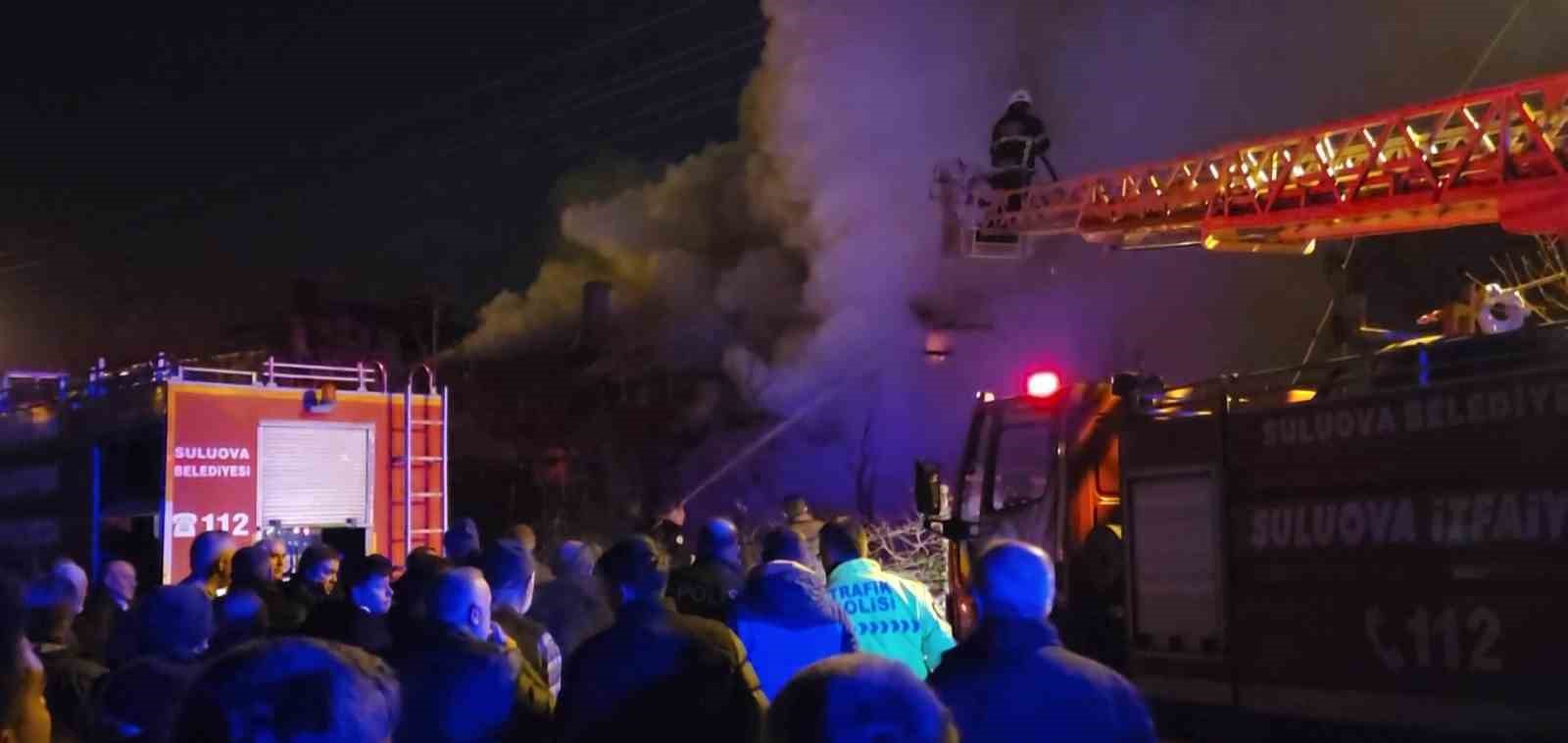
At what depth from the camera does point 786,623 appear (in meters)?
4.15

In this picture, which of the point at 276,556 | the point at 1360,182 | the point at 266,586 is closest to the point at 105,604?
the point at 266,586

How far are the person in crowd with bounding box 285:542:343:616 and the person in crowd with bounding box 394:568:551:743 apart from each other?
2.85 m

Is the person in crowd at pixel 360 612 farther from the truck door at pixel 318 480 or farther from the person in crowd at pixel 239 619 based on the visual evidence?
the truck door at pixel 318 480

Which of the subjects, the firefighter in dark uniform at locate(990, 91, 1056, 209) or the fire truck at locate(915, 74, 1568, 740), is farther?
the firefighter in dark uniform at locate(990, 91, 1056, 209)

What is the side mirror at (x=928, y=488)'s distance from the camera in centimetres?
859

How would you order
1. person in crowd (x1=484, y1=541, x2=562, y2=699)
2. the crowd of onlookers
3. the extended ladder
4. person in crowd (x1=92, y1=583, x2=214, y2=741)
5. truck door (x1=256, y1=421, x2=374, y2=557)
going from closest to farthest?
the crowd of onlookers < person in crowd (x1=92, y1=583, x2=214, y2=741) < person in crowd (x1=484, y1=541, x2=562, y2=699) < the extended ladder < truck door (x1=256, y1=421, x2=374, y2=557)

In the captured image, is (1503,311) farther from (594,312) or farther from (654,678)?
(594,312)

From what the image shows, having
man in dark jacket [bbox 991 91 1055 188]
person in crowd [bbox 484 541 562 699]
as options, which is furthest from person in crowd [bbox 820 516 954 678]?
man in dark jacket [bbox 991 91 1055 188]

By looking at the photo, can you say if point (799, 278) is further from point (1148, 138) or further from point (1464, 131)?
point (1464, 131)

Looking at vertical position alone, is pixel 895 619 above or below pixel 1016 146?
below

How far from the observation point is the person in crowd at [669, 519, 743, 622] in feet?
17.1

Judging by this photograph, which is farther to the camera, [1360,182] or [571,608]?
[1360,182]

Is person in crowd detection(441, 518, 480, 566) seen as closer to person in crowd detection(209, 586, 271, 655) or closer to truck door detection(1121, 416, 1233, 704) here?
person in crowd detection(209, 586, 271, 655)

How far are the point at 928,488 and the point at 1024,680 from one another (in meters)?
5.54
